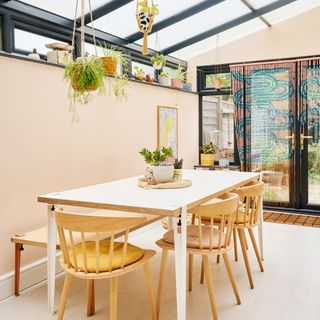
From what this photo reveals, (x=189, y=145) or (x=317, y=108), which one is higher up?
(x=317, y=108)

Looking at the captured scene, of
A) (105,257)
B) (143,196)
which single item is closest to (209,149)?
(143,196)

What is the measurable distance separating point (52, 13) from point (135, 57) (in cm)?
149

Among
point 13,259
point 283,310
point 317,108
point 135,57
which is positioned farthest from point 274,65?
point 13,259

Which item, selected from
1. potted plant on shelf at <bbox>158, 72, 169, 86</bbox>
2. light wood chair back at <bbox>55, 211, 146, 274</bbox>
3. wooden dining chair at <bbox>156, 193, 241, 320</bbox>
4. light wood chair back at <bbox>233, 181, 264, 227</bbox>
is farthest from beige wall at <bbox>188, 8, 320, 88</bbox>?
light wood chair back at <bbox>55, 211, 146, 274</bbox>

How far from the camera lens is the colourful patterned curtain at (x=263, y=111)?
18.1 feet

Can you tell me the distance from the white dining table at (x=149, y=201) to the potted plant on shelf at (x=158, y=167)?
0.15 meters

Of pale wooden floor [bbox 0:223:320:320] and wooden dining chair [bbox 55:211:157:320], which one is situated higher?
wooden dining chair [bbox 55:211:157:320]

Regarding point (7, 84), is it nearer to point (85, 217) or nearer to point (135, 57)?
point (85, 217)

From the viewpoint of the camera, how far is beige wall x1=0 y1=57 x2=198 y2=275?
288 centimetres

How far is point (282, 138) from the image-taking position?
5.56 metres

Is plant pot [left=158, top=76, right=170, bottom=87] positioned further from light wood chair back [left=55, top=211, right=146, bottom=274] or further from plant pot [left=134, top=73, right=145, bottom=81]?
light wood chair back [left=55, top=211, right=146, bottom=274]

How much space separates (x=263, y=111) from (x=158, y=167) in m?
Answer: 3.23

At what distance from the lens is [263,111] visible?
5648mm

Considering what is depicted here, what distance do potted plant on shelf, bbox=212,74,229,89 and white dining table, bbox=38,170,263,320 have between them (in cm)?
305
